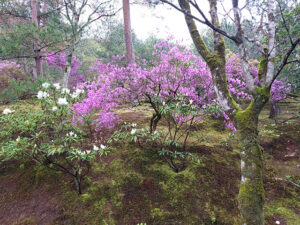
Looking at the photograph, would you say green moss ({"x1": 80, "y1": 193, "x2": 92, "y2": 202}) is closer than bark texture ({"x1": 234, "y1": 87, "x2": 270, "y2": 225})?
No

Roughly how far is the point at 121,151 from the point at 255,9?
4.83 metres

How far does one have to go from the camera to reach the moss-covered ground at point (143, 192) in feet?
7.84

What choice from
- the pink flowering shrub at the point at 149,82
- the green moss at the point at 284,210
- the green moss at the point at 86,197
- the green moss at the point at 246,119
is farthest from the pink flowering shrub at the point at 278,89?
the green moss at the point at 86,197

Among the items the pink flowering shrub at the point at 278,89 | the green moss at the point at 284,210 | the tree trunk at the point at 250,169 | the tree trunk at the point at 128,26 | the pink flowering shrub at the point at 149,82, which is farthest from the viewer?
the tree trunk at the point at 128,26

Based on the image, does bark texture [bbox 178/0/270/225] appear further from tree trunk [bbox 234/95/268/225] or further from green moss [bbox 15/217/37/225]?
green moss [bbox 15/217/37/225]

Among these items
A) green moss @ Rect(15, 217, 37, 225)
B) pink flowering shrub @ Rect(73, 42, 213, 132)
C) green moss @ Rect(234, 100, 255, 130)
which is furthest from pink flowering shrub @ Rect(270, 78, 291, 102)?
green moss @ Rect(15, 217, 37, 225)

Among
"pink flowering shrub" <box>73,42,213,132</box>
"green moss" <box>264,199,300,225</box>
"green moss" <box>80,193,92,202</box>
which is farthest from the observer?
"pink flowering shrub" <box>73,42,213,132</box>

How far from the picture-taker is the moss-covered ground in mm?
2389

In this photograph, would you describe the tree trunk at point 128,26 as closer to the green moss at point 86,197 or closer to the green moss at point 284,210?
→ the green moss at point 86,197

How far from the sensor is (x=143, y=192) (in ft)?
9.12

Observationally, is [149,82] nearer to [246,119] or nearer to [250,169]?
[246,119]

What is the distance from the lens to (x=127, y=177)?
10.0 feet

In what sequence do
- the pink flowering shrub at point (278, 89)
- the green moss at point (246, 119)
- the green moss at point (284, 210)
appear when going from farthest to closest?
1. the pink flowering shrub at point (278, 89)
2. the green moss at point (284, 210)
3. the green moss at point (246, 119)

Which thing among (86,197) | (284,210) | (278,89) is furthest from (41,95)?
(278,89)
